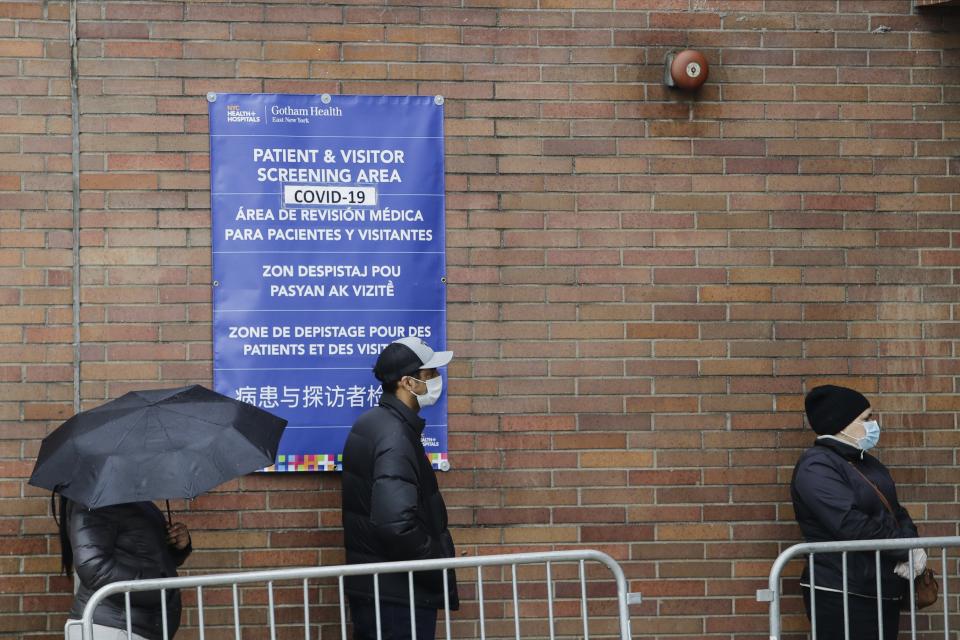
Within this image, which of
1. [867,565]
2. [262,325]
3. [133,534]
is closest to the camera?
[133,534]

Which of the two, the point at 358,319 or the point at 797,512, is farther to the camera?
the point at 358,319

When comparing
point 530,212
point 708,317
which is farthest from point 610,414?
point 530,212

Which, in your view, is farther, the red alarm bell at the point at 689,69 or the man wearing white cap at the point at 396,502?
the red alarm bell at the point at 689,69

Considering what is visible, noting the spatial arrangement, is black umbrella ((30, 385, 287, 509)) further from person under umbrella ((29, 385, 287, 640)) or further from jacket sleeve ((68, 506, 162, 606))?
jacket sleeve ((68, 506, 162, 606))

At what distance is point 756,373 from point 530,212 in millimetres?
1437

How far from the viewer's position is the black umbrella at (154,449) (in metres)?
3.94

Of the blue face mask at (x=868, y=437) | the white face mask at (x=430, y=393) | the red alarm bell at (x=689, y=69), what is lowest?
the blue face mask at (x=868, y=437)

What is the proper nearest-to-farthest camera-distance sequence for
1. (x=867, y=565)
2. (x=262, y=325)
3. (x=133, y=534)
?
(x=133, y=534)
(x=867, y=565)
(x=262, y=325)

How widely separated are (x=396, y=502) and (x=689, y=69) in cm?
268

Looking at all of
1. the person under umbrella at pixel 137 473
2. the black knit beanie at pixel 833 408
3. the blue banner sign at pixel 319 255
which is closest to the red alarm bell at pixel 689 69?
the blue banner sign at pixel 319 255

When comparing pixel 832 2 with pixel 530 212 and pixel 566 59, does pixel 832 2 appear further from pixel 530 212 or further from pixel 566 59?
pixel 530 212

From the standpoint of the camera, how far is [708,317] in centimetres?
568

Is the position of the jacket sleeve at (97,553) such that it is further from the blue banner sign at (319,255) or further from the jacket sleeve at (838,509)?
the jacket sleeve at (838,509)

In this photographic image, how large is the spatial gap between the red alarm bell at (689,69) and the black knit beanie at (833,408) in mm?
1670
